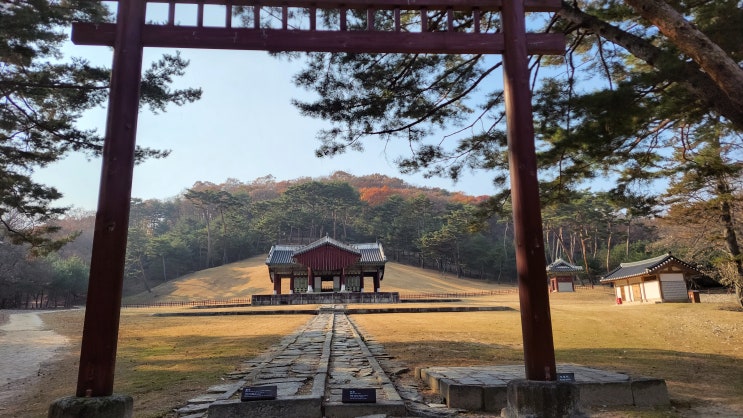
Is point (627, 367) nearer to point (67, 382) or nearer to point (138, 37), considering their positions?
point (138, 37)

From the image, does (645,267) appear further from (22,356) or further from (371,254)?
(22,356)

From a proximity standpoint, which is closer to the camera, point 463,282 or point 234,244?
point 463,282

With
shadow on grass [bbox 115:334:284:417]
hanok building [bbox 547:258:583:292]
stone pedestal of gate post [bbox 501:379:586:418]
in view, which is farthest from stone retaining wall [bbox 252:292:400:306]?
stone pedestal of gate post [bbox 501:379:586:418]

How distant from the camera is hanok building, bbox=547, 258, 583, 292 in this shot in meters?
40.8

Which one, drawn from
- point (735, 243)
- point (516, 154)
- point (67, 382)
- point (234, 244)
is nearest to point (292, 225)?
point (234, 244)

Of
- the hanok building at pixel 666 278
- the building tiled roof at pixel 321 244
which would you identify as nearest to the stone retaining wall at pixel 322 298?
the building tiled roof at pixel 321 244

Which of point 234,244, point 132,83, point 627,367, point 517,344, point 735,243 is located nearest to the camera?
point 132,83

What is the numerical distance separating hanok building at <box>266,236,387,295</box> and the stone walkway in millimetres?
23564

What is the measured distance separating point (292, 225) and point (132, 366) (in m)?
61.7

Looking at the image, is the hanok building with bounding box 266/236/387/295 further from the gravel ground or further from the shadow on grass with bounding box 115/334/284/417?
the shadow on grass with bounding box 115/334/284/417

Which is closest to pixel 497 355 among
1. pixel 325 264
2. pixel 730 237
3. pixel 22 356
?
pixel 22 356

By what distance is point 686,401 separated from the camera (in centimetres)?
500

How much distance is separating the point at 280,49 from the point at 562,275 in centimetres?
4228

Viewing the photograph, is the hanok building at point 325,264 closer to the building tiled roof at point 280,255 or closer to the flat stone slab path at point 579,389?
the building tiled roof at point 280,255
